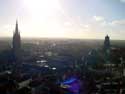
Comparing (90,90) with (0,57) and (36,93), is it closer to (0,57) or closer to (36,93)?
(36,93)

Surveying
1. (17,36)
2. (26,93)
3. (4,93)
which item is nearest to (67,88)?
(26,93)

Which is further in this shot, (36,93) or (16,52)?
(16,52)

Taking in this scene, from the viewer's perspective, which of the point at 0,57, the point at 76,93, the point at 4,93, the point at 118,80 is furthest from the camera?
the point at 0,57

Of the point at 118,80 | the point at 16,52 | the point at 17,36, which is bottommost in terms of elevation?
the point at 118,80

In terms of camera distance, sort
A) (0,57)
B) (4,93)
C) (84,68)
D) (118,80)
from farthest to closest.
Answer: (0,57) → (84,68) → (118,80) → (4,93)

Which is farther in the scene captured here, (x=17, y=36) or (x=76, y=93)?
(x=17, y=36)

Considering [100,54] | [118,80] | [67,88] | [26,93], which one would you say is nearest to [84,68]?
[118,80]

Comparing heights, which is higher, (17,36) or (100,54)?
(17,36)

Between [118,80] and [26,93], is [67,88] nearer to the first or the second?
[26,93]

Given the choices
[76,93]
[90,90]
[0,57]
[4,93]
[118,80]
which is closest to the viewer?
[4,93]
